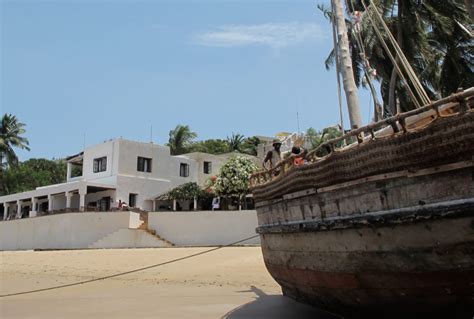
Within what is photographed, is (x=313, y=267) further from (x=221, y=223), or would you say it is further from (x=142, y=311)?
(x=221, y=223)

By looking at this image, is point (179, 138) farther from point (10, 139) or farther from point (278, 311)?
point (278, 311)

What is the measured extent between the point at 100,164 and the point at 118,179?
3128 mm

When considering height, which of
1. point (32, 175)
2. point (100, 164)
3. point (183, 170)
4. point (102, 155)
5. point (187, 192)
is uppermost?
point (32, 175)

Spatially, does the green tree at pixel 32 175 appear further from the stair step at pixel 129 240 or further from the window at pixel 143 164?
the stair step at pixel 129 240

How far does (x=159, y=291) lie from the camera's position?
11508 millimetres

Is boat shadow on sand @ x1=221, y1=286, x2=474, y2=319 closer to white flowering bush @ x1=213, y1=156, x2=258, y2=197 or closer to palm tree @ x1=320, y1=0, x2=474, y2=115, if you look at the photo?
palm tree @ x1=320, y1=0, x2=474, y2=115

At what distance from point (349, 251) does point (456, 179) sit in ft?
4.98

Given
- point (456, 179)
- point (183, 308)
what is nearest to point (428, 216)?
point (456, 179)

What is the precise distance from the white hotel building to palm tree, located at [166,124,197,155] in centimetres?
1033

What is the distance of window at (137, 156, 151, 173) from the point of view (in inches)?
1441

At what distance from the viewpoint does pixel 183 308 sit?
8523 mm

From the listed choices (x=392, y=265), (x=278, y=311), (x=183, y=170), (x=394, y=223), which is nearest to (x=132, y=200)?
(x=183, y=170)

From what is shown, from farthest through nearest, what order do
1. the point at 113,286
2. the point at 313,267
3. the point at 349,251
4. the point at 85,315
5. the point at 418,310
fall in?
the point at 113,286
the point at 85,315
the point at 313,267
the point at 349,251
the point at 418,310

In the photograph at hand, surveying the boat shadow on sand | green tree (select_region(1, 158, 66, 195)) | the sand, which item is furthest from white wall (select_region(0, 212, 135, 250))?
green tree (select_region(1, 158, 66, 195))
